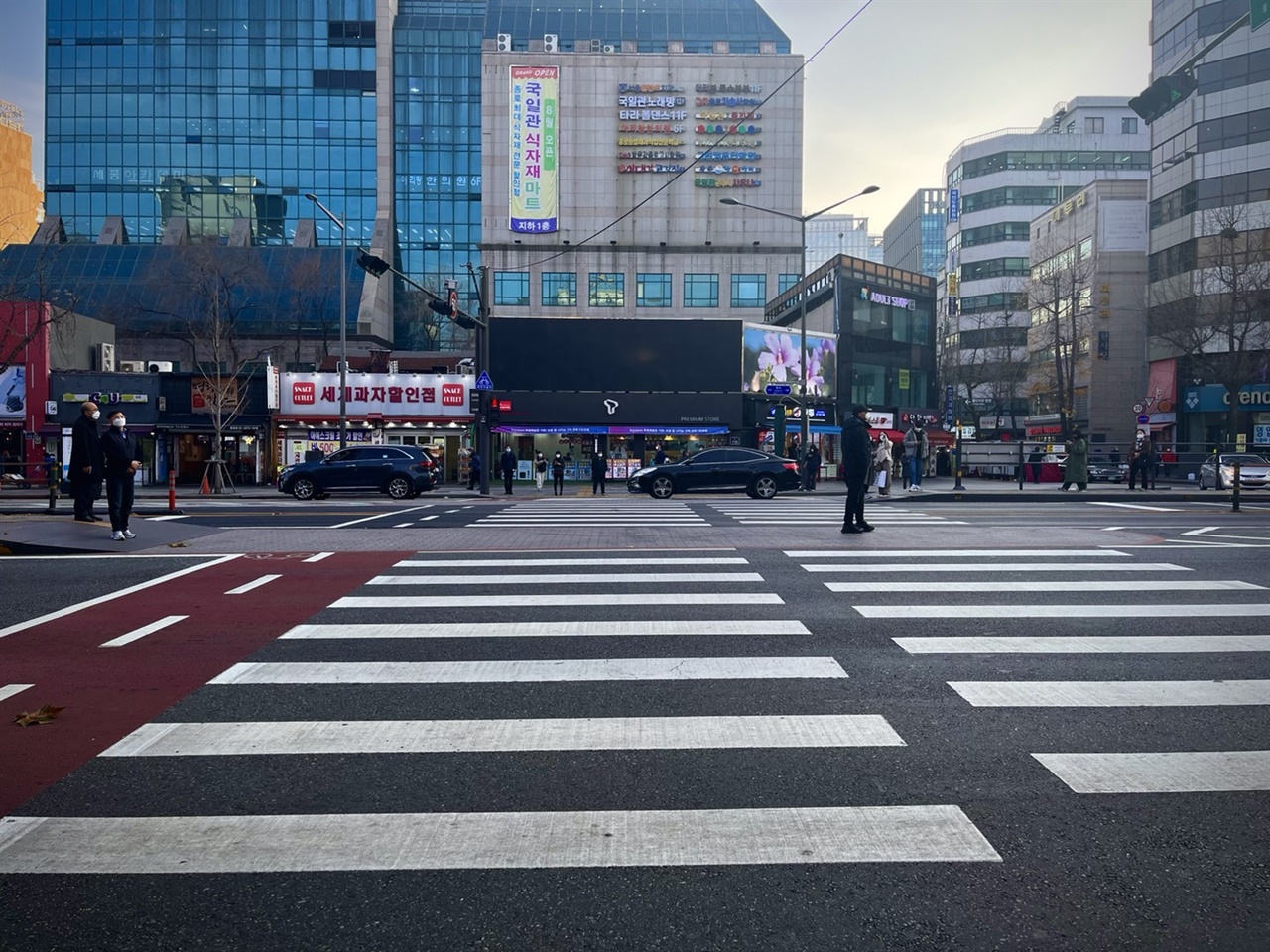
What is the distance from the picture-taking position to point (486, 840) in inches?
136

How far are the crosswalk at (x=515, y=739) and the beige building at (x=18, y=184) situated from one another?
76.7m

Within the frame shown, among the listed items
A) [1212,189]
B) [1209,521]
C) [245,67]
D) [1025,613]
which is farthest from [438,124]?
[1025,613]

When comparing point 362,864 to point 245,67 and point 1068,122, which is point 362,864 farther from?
point 1068,122

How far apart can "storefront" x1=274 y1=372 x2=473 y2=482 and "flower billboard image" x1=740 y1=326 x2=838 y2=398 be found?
1287 centimetres

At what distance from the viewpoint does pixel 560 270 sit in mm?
68312

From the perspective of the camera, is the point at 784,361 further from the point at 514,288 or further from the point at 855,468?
the point at 514,288

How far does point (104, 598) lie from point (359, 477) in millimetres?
18663

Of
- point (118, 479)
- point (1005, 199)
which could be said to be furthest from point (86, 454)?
point (1005, 199)

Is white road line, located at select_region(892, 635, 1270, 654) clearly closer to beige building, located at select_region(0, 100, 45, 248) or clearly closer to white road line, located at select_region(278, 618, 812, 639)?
white road line, located at select_region(278, 618, 812, 639)

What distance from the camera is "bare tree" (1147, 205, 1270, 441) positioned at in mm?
41688

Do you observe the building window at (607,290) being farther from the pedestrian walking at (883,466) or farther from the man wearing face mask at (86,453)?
the man wearing face mask at (86,453)

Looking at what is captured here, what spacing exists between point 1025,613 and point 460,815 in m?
5.66

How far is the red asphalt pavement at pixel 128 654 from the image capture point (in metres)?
4.50

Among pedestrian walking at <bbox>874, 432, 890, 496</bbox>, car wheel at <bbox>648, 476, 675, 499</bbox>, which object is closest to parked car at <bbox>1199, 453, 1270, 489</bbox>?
pedestrian walking at <bbox>874, 432, 890, 496</bbox>
